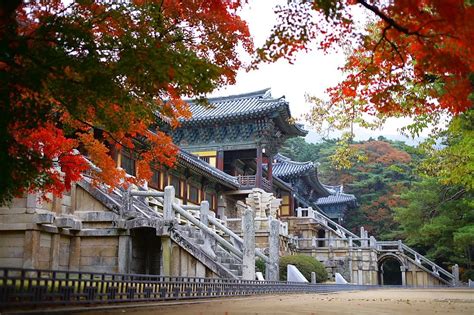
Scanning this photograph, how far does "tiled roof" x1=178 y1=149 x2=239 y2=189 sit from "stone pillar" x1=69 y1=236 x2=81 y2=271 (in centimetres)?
969

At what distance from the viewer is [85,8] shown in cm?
730

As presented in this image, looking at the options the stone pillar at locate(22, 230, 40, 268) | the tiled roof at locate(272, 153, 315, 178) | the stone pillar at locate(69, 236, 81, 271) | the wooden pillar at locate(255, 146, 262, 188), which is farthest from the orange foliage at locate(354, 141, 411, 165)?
the stone pillar at locate(22, 230, 40, 268)

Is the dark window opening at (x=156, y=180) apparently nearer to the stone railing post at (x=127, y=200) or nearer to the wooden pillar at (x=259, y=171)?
the stone railing post at (x=127, y=200)

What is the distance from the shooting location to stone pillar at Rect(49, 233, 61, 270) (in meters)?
13.7

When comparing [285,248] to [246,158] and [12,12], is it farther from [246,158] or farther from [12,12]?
[12,12]

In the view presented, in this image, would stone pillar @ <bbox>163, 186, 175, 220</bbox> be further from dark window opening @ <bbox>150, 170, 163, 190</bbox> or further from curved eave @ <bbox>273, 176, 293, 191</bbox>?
curved eave @ <bbox>273, 176, 293, 191</bbox>

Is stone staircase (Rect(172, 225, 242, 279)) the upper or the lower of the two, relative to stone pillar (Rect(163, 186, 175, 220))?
lower

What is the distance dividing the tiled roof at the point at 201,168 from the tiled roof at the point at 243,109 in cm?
366

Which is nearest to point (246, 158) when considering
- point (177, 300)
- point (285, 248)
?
point (285, 248)

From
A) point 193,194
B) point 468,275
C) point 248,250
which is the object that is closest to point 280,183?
point 193,194

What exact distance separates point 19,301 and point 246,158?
97.6 feet

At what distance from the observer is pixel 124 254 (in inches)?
573

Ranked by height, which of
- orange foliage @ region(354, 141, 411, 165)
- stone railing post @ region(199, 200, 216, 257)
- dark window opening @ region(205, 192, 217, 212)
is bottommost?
stone railing post @ region(199, 200, 216, 257)

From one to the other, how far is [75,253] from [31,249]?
176 centimetres
